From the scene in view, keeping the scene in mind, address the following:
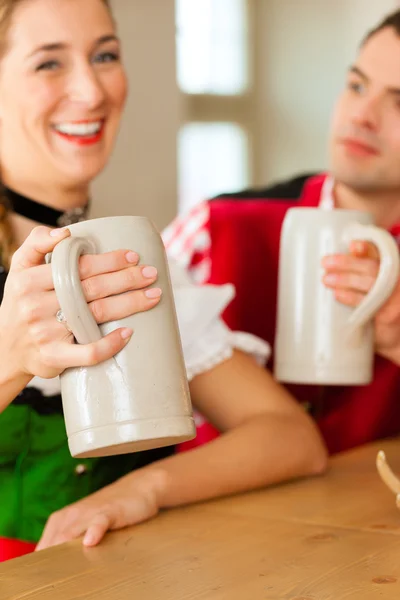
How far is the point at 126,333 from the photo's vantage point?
0.71 meters

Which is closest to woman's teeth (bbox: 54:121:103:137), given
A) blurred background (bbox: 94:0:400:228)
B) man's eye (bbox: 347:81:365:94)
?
man's eye (bbox: 347:81:365:94)

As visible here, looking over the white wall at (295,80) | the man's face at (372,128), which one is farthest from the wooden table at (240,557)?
the white wall at (295,80)

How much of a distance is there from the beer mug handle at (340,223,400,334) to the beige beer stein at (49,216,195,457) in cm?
35

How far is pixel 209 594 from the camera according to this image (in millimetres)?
674

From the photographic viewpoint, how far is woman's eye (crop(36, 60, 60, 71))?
43.6 inches

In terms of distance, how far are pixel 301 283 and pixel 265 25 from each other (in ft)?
11.0

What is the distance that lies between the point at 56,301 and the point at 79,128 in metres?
0.45

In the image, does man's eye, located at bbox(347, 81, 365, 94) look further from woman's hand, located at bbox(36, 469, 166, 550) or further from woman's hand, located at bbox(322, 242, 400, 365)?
woman's hand, located at bbox(36, 469, 166, 550)

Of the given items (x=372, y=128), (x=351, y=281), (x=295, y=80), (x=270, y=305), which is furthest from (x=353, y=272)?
(x=295, y=80)

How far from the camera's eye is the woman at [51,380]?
103 cm

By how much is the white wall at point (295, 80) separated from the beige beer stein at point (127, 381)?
3.55 meters

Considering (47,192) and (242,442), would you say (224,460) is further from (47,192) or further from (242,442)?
(47,192)

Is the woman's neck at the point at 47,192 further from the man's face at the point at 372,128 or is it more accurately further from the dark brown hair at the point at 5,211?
the man's face at the point at 372,128

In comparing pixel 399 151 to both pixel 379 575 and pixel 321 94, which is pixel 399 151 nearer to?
pixel 379 575
